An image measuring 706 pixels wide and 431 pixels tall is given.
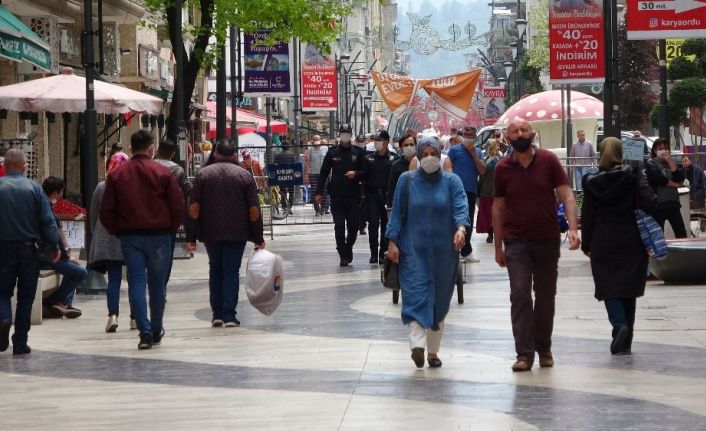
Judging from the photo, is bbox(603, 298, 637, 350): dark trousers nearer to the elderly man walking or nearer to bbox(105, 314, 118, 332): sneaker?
the elderly man walking

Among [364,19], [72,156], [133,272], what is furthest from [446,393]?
[364,19]

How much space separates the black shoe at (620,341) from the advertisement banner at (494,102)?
87541 millimetres

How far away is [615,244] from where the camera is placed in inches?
515

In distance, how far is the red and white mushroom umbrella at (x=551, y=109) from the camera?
40.8 m

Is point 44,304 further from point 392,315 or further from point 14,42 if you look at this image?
point 14,42

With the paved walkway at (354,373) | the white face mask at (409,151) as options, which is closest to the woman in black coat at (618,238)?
the paved walkway at (354,373)

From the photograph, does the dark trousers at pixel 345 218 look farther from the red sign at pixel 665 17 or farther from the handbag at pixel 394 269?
the handbag at pixel 394 269

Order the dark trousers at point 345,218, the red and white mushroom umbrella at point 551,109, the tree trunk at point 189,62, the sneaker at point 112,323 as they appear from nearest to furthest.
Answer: the sneaker at point 112,323
the dark trousers at point 345,218
the tree trunk at point 189,62
the red and white mushroom umbrella at point 551,109

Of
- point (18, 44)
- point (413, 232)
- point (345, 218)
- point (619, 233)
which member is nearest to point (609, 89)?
point (345, 218)

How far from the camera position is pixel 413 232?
40.1 ft

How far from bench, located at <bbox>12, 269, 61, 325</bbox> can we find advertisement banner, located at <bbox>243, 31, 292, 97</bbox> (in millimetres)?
22261

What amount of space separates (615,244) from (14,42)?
11.3 meters

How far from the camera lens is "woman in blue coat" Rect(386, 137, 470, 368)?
12.1 meters

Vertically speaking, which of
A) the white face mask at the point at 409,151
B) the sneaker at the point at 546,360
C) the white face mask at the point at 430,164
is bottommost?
the sneaker at the point at 546,360
